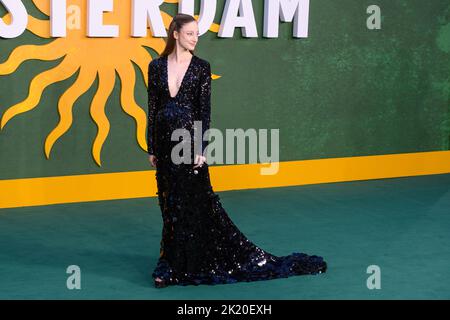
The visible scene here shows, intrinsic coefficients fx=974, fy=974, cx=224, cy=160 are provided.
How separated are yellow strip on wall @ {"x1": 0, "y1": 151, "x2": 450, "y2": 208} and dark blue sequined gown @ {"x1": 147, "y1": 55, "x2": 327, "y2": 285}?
8.54 ft

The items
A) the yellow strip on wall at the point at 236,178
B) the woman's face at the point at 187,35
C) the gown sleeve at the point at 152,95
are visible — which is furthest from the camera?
the yellow strip on wall at the point at 236,178

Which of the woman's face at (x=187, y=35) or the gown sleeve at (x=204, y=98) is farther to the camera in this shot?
the gown sleeve at (x=204, y=98)

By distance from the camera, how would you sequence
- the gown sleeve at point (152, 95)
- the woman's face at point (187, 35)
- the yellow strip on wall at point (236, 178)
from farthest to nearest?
the yellow strip on wall at point (236, 178) → the gown sleeve at point (152, 95) → the woman's face at point (187, 35)

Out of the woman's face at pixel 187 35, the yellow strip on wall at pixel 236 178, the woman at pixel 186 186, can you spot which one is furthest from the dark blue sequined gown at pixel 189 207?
the yellow strip on wall at pixel 236 178

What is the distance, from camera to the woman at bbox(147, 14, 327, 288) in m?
6.77

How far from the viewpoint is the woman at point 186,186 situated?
6773 mm

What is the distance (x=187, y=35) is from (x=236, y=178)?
3652 mm

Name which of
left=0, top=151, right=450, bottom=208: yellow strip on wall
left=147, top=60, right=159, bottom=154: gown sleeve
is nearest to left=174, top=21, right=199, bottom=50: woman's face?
left=147, top=60, right=159, bottom=154: gown sleeve

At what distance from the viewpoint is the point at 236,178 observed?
1020 centimetres

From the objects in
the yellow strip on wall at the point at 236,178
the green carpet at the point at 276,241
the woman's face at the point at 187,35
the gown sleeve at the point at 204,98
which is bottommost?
the green carpet at the point at 276,241

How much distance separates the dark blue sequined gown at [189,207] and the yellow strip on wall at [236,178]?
260 cm

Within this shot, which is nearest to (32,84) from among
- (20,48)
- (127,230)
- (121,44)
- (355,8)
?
(20,48)

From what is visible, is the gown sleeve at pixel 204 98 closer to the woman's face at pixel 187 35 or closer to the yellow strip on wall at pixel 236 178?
the woman's face at pixel 187 35

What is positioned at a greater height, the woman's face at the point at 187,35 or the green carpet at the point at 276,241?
the woman's face at the point at 187,35
